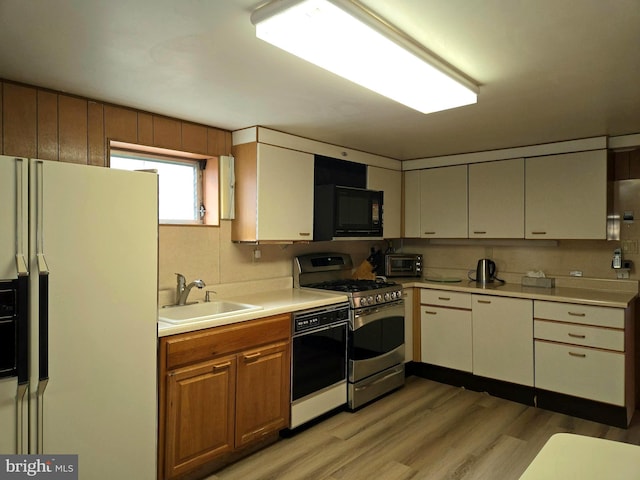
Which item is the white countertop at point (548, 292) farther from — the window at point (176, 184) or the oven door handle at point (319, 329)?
the window at point (176, 184)

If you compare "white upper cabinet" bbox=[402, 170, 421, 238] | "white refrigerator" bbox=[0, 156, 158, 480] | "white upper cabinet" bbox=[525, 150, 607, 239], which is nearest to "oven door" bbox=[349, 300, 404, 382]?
"white upper cabinet" bbox=[402, 170, 421, 238]

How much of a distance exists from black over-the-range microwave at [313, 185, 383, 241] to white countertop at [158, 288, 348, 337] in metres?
0.52

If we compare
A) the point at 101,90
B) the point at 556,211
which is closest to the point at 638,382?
the point at 556,211

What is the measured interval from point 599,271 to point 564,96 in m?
1.87

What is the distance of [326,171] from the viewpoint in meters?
3.75

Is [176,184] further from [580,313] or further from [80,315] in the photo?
[580,313]

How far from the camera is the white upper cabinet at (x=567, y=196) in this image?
3.35m

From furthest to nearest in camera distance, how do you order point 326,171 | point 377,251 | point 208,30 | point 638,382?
point 377,251 → point 326,171 → point 638,382 → point 208,30

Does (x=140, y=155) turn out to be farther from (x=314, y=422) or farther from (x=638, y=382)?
(x=638, y=382)

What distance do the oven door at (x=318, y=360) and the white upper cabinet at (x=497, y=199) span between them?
1690 mm

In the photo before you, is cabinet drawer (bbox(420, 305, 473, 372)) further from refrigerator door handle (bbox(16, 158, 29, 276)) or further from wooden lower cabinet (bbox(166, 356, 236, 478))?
refrigerator door handle (bbox(16, 158, 29, 276))

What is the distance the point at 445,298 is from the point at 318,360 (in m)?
1.44

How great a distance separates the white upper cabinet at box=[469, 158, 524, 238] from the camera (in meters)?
3.77

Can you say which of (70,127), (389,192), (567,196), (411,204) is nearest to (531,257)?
(567,196)
